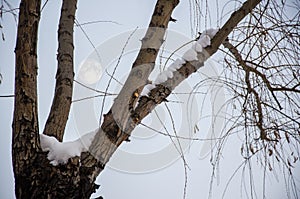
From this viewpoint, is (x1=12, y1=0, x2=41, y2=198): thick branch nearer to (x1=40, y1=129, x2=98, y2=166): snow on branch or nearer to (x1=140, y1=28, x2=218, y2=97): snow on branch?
(x1=40, y1=129, x2=98, y2=166): snow on branch

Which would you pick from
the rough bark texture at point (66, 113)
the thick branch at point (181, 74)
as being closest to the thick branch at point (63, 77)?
the rough bark texture at point (66, 113)

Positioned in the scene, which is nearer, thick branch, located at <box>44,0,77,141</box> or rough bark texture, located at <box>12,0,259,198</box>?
rough bark texture, located at <box>12,0,259,198</box>

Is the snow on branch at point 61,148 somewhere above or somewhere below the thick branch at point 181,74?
below

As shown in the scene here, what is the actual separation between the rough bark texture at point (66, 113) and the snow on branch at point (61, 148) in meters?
0.01

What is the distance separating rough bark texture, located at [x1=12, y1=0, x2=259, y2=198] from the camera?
2.16 feet

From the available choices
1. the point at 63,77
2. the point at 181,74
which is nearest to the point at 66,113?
the point at 63,77

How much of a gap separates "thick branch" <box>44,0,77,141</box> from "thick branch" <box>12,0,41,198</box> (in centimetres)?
10

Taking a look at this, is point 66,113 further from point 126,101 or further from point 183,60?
point 183,60

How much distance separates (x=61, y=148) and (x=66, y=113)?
0.14m

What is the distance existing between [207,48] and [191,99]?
27cm

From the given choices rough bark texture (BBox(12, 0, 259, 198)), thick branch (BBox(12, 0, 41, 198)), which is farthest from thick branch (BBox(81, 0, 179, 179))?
thick branch (BBox(12, 0, 41, 198))

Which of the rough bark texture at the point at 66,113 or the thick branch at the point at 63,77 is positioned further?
the thick branch at the point at 63,77

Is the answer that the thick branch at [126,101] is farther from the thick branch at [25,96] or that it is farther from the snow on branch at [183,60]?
the thick branch at [25,96]

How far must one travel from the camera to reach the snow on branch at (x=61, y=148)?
2.28ft
